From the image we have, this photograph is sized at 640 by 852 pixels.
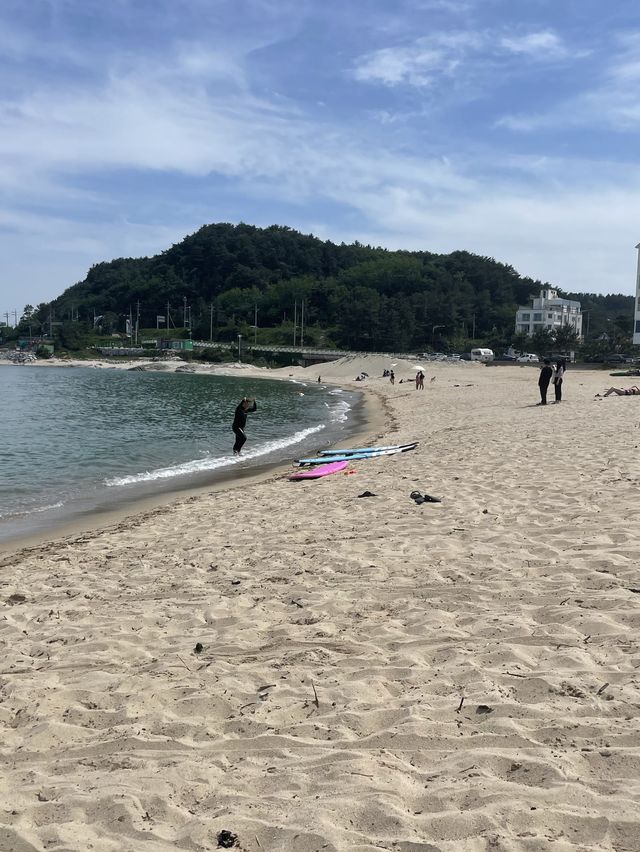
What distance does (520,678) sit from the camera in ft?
15.0

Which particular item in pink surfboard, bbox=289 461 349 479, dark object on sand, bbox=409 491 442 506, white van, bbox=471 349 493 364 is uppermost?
white van, bbox=471 349 493 364

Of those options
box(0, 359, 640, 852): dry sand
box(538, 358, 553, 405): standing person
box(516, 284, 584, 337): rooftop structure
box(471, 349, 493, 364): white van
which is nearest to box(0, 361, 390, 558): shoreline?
box(0, 359, 640, 852): dry sand

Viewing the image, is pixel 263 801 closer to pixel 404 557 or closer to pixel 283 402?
pixel 404 557

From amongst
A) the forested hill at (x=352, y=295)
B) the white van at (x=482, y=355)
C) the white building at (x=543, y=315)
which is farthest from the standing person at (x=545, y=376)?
the white building at (x=543, y=315)

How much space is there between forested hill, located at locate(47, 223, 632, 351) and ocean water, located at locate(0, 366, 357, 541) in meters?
87.7

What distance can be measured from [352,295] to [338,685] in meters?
148

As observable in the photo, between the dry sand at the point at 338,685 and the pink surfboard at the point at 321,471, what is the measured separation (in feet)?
17.2

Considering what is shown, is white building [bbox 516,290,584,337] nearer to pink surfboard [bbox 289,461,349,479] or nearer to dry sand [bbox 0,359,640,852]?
pink surfboard [bbox 289,461,349,479]

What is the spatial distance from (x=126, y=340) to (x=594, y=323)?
109019mm

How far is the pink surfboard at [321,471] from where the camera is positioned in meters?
14.9

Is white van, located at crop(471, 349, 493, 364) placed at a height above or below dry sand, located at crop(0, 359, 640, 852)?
above

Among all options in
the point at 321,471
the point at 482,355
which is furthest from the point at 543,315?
the point at 321,471

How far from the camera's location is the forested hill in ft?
417

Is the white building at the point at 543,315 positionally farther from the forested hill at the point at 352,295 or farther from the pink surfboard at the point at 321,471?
→ the pink surfboard at the point at 321,471
